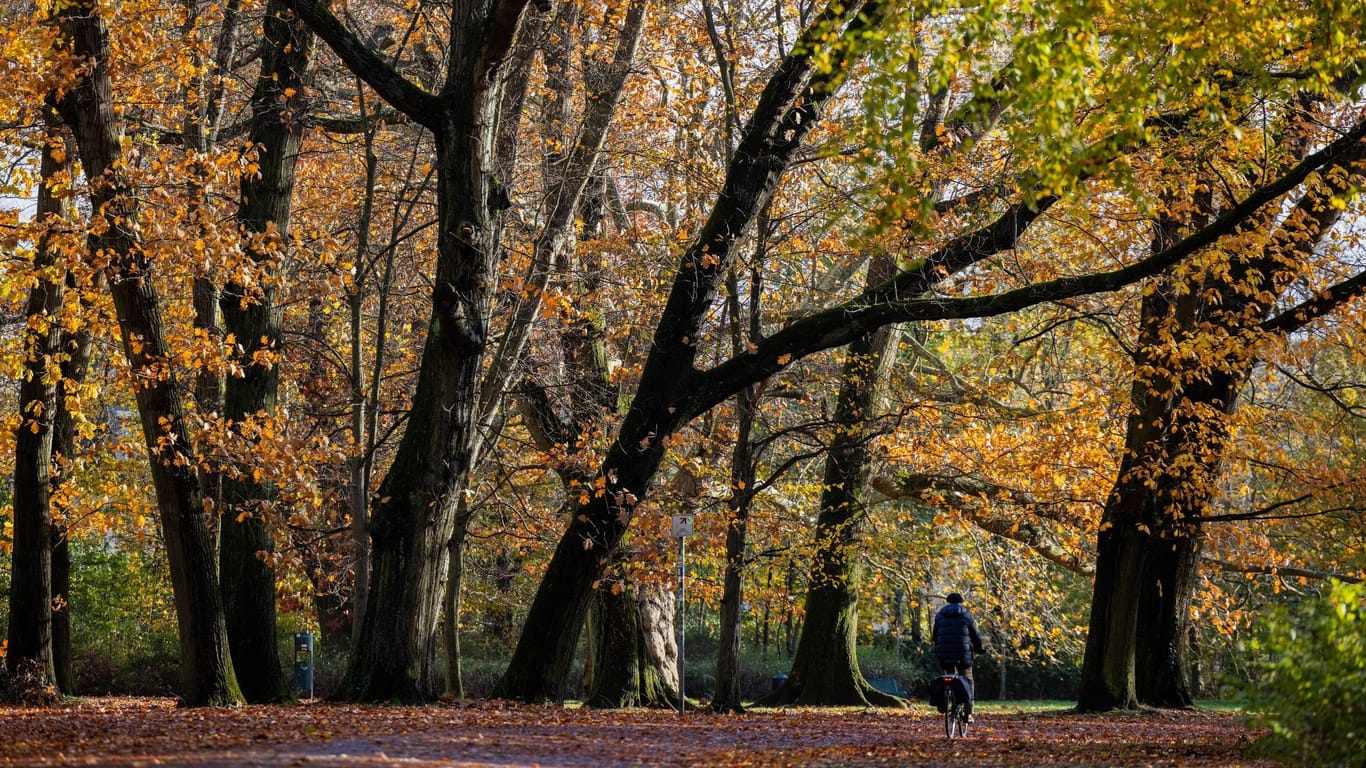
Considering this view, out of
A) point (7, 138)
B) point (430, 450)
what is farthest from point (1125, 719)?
point (7, 138)

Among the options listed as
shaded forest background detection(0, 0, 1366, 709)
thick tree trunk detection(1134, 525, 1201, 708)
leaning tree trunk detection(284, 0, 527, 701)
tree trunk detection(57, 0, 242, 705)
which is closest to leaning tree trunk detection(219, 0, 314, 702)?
shaded forest background detection(0, 0, 1366, 709)

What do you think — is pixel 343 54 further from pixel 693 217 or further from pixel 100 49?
pixel 693 217

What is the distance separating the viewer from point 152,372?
1198cm

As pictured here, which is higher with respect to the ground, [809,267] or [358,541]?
[809,267]

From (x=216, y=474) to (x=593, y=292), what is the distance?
505cm

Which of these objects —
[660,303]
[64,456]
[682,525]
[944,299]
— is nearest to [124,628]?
[64,456]

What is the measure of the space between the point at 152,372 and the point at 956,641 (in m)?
8.04

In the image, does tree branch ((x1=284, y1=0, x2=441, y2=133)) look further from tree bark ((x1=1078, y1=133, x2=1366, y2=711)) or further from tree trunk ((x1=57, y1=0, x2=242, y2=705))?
tree bark ((x1=1078, y1=133, x2=1366, y2=711))

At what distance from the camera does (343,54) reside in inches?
470

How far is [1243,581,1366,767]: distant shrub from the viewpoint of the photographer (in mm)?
5875

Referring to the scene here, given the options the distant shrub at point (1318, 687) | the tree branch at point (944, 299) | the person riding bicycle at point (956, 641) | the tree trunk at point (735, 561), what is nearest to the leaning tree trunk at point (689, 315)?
the tree branch at point (944, 299)

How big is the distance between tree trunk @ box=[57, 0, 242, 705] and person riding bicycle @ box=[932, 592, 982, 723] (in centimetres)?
691

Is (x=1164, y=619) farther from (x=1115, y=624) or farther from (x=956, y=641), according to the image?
(x=956, y=641)

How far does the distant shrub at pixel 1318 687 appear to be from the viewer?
5875 millimetres
